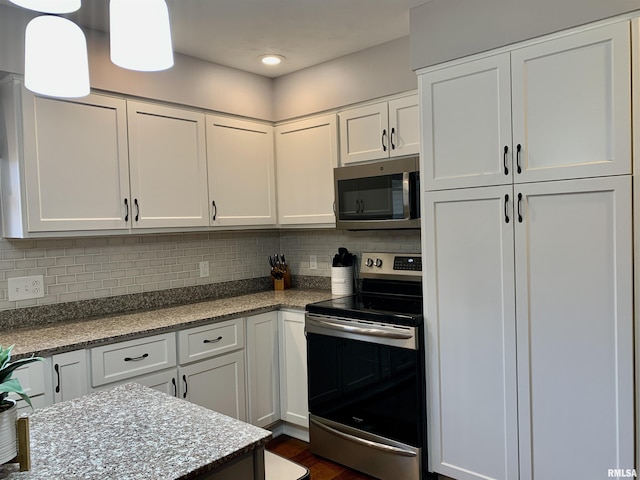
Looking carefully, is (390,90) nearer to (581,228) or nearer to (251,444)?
(581,228)

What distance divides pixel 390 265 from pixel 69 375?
190cm

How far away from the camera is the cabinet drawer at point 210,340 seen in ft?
8.69

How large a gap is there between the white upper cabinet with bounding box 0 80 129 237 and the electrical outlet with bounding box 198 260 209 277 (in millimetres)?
795

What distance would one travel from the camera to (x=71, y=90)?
1181mm

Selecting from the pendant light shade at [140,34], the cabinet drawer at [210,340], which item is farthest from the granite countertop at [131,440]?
the cabinet drawer at [210,340]

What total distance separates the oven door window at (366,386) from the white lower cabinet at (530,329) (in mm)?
108

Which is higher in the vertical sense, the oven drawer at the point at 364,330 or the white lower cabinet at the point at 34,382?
the oven drawer at the point at 364,330

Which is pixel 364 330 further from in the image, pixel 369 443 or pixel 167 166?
pixel 167 166

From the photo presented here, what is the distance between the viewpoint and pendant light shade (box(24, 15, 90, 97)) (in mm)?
1133

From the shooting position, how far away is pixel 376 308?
264 centimetres

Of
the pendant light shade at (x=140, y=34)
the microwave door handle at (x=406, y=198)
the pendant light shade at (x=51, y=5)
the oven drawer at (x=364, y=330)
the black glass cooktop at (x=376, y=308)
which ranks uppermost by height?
the pendant light shade at (x=51, y=5)

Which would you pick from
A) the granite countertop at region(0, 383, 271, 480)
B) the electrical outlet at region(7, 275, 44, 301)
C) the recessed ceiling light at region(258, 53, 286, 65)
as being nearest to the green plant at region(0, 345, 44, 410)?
the granite countertop at region(0, 383, 271, 480)

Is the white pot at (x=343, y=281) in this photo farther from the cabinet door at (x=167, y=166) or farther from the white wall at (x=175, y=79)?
the white wall at (x=175, y=79)

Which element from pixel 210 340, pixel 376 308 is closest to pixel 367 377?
pixel 376 308
